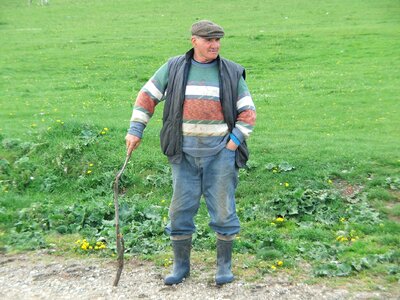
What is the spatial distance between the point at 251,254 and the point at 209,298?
120cm

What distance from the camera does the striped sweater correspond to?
19.0 feet

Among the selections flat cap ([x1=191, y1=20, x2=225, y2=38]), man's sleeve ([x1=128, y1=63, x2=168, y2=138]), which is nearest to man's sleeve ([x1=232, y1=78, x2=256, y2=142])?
flat cap ([x1=191, y1=20, x2=225, y2=38])

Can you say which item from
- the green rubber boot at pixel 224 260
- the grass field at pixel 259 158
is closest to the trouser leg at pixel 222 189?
the green rubber boot at pixel 224 260

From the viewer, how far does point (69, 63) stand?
22.3 m

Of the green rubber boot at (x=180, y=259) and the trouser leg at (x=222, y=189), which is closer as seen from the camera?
the trouser leg at (x=222, y=189)

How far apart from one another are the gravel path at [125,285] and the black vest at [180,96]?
3.69ft

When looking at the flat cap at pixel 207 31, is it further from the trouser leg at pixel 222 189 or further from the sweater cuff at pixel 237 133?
the trouser leg at pixel 222 189

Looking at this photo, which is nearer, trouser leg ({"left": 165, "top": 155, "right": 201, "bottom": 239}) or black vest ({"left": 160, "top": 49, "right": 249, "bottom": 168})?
black vest ({"left": 160, "top": 49, "right": 249, "bottom": 168})

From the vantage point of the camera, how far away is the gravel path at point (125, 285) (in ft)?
19.2

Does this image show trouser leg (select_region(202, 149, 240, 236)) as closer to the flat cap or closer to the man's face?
the man's face

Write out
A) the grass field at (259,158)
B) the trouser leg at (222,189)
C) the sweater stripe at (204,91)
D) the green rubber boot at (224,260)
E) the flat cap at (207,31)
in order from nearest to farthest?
the flat cap at (207,31)
the sweater stripe at (204,91)
the trouser leg at (222,189)
the green rubber boot at (224,260)
the grass field at (259,158)

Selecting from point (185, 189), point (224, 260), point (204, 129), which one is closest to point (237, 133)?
point (204, 129)

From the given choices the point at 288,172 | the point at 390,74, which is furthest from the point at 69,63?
the point at 288,172

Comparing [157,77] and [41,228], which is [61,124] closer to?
[41,228]
